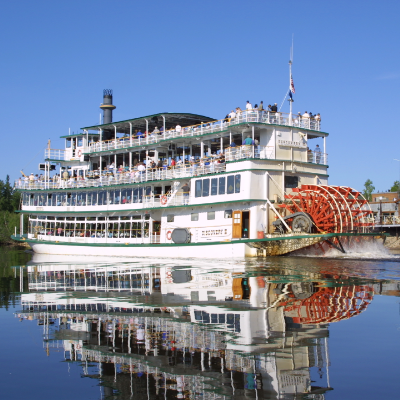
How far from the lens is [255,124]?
24.9 metres

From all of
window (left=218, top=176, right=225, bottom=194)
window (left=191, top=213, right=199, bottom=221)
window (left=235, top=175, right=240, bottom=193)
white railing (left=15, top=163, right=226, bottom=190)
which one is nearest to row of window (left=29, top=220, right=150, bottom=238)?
white railing (left=15, top=163, right=226, bottom=190)

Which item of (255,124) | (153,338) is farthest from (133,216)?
(153,338)

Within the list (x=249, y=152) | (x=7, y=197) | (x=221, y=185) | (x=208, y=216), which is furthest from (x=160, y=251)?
(x=7, y=197)

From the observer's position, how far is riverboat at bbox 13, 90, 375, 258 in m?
24.5

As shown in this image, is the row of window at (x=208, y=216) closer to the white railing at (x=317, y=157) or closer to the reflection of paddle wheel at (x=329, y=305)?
the white railing at (x=317, y=157)

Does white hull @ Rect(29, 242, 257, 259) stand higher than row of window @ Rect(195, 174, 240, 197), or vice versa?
row of window @ Rect(195, 174, 240, 197)

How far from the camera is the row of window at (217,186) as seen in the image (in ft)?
81.3

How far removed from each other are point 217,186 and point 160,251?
16.2ft

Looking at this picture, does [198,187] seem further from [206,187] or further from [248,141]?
[248,141]

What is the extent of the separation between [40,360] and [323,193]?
789 inches

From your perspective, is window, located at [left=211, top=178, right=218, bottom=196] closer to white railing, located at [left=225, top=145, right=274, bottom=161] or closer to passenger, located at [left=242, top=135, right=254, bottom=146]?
white railing, located at [left=225, top=145, right=274, bottom=161]

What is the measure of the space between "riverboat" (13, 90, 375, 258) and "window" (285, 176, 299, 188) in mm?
52

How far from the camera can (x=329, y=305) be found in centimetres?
1016

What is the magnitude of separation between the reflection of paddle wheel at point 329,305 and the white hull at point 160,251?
455 inches
